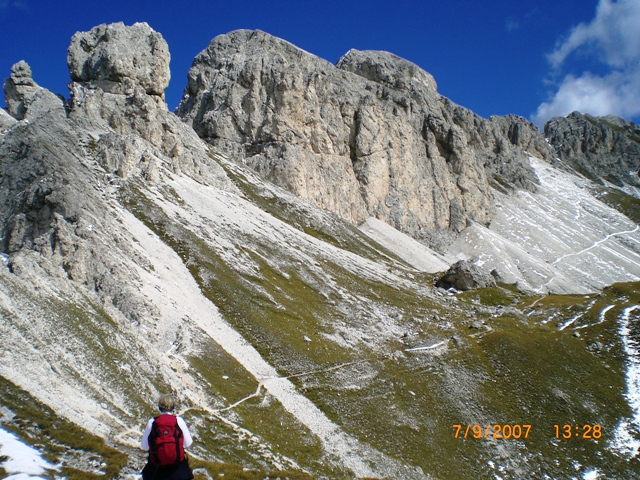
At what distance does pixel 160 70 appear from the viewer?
116 metres

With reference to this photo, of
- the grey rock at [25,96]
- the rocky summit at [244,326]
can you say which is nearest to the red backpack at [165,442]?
the rocky summit at [244,326]

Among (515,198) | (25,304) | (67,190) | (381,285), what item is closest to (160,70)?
(67,190)

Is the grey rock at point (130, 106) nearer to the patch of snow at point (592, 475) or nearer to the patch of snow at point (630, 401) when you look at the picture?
the patch of snow at point (592, 475)

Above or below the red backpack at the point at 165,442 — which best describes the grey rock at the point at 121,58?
above

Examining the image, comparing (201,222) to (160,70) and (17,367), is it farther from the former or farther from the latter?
(160,70)

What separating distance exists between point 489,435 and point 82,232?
44.2 metres

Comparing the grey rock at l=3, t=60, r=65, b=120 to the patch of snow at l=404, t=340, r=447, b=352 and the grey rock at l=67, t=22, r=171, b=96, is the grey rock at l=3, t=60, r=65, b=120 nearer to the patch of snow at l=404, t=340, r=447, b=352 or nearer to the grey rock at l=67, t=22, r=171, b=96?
the grey rock at l=67, t=22, r=171, b=96

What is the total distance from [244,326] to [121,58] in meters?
86.6

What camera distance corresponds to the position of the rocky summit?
31.2 m

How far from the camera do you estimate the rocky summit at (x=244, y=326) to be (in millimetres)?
31181
